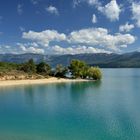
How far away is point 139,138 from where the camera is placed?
33.0 meters

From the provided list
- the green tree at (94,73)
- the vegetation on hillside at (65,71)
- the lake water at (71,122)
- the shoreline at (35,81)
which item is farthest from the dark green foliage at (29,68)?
the lake water at (71,122)

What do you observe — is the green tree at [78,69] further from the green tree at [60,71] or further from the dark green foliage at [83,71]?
the green tree at [60,71]

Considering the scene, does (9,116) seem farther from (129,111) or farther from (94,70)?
(94,70)

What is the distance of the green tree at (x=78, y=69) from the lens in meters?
124

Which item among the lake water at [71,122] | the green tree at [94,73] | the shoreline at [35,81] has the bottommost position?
the lake water at [71,122]

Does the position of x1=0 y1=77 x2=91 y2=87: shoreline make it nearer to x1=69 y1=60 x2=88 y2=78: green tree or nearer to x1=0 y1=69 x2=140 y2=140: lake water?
x1=69 y1=60 x2=88 y2=78: green tree

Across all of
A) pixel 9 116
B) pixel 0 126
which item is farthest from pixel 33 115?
pixel 0 126

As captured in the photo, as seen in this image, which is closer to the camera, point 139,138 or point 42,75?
point 139,138

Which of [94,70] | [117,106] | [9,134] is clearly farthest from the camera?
[94,70]

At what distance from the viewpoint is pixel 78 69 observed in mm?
124375

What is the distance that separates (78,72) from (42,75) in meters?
16.2

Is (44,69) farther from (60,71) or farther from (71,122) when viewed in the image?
(71,122)

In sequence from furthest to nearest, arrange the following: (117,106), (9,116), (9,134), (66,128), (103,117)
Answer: (117,106)
(9,116)
(103,117)
(66,128)
(9,134)

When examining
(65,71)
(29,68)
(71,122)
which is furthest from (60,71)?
(71,122)
